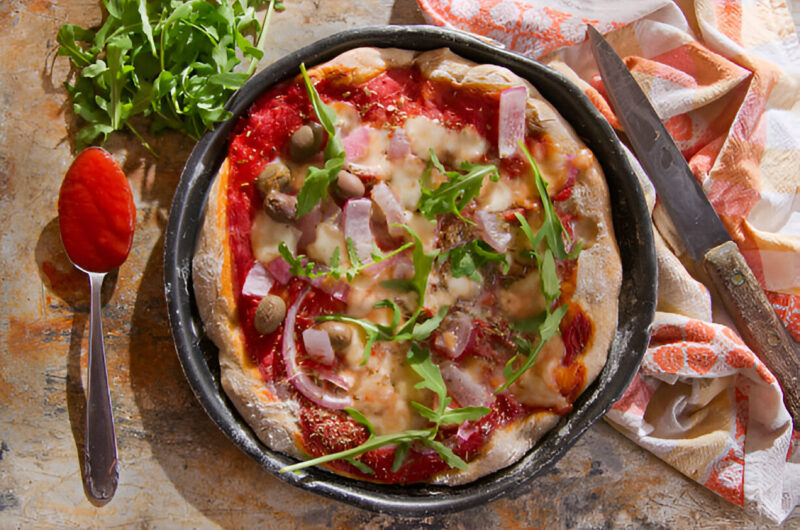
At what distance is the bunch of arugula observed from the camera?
2.72 metres

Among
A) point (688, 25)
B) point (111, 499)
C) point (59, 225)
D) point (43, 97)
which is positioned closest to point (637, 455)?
point (688, 25)

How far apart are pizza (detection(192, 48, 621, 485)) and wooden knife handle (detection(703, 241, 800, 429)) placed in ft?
1.98

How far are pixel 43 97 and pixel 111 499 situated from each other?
70.3 inches

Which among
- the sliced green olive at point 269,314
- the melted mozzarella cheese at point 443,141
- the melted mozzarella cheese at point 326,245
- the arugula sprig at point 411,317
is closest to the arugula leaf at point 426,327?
the arugula sprig at point 411,317

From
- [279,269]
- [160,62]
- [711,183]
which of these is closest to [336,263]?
[279,269]

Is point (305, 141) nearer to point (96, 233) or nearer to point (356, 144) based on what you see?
point (356, 144)

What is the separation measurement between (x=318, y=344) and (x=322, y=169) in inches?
26.4

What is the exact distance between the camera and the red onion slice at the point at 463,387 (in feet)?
8.71

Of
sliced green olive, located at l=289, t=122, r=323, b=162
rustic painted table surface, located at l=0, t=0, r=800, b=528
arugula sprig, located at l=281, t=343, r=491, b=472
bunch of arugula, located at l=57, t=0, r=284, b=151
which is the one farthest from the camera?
rustic painted table surface, located at l=0, t=0, r=800, b=528

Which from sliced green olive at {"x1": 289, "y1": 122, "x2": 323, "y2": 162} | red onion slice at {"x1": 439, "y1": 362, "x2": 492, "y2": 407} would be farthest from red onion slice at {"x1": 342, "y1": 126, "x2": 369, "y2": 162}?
red onion slice at {"x1": 439, "y1": 362, "x2": 492, "y2": 407}

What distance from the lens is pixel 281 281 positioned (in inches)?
104

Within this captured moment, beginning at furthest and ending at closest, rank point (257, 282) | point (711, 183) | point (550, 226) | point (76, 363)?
1. point (711, 183)
2. point (76, 363)
3. point (257, 282)
4. point (550, 226)

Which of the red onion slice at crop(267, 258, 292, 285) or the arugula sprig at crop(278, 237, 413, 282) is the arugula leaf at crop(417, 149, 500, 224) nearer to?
the arugula sprig at crop(278, 237, 413, 282)

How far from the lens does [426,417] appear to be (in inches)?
102
